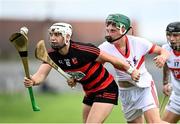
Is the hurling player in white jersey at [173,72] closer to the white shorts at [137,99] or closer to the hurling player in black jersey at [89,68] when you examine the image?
the white shorts at [137,99]

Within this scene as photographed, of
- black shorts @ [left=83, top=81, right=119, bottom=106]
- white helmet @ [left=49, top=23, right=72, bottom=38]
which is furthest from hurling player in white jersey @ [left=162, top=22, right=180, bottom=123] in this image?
white helmet @ [left=49, top=23, right=72, bottom=38]

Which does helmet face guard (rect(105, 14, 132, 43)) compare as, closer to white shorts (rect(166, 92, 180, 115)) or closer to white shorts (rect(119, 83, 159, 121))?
white shorts (rect(119, 83, 159, 121))

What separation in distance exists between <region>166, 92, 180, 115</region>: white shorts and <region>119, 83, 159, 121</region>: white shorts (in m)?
0.53

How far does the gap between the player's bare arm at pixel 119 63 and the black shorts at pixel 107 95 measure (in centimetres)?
28

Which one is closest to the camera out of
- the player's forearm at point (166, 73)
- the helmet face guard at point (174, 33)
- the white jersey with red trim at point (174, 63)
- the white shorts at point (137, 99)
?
the white shorts at point (137, 99)

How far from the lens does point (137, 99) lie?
12211 mm

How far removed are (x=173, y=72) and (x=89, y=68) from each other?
68.0 inches

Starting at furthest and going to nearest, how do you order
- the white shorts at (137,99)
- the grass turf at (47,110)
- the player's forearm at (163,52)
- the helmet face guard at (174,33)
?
the grass turf at (47,110) → the helmet face guard at (174,33) → the white shorts at (137,99) → the player's forearm at (163,52)

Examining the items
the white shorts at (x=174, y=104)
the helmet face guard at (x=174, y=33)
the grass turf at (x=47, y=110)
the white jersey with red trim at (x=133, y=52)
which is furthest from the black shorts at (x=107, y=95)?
the grass turf at (x=47, y=110)

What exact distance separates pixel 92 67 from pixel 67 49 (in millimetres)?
419

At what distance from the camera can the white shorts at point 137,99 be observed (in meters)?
12.1

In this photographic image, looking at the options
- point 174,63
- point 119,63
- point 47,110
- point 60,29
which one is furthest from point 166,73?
point 47,110

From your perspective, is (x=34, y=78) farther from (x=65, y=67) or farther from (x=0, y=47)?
(x=0, y=47)

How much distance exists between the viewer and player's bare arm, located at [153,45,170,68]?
11617mm
